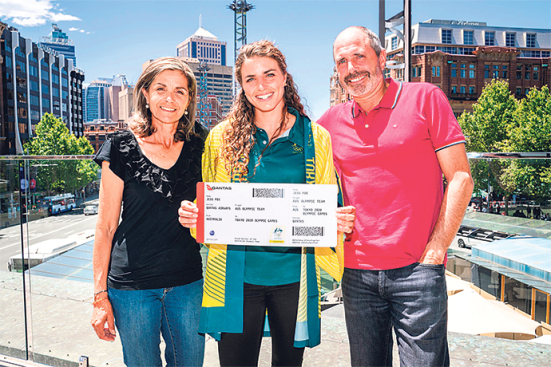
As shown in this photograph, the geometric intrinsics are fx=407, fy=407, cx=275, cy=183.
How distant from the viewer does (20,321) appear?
9.92 ft

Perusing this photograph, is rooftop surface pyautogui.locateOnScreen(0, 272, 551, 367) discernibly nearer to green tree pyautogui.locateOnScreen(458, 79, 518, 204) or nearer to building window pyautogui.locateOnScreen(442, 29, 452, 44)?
green tree pyautogui.locateOnScreen(458, 79, 518, 204)

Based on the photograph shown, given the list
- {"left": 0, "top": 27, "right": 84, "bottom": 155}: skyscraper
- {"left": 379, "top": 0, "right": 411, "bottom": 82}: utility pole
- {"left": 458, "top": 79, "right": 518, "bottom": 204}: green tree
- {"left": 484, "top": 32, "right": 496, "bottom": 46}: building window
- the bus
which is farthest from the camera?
{"left": 484, "top": 32, "right": 496, "bottom": 46}: building window

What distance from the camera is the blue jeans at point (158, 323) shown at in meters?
1.87

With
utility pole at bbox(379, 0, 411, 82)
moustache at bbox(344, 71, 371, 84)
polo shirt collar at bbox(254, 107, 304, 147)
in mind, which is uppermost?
utility pole at bbox(379, 0, 411, 82)

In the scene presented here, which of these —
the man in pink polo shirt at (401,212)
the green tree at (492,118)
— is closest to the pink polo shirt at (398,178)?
the man in pink polo shirt at (401,212)

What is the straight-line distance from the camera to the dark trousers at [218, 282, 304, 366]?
1791 millimetres

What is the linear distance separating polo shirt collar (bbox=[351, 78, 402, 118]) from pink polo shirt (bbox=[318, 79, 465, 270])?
0.04 ft

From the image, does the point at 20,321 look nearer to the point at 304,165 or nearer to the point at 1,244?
the point at 1,244

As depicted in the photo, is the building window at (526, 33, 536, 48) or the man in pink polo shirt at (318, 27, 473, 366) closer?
the man in pink polo shirt at (318, 27, 473, 366)

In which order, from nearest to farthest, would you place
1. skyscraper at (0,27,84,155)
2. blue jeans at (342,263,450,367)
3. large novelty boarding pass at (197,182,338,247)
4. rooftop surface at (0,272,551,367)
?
large novelty boarding pass at (197,182,338,247) < blue jeans at (342,263,450,367) < rooftop surface at (0,272,551,367) < skyscraper at (0,27,84,155)

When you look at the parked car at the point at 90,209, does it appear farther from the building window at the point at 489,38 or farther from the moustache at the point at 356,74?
the building window at the point at 489,38

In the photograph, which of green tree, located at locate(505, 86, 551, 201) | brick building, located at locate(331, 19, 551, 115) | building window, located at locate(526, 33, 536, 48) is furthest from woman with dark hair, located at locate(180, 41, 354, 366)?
building window, located at locate(526, 33, 536, 48)

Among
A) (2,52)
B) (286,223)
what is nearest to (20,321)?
(286,223)

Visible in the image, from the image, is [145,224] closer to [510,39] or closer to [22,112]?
[22,112]
